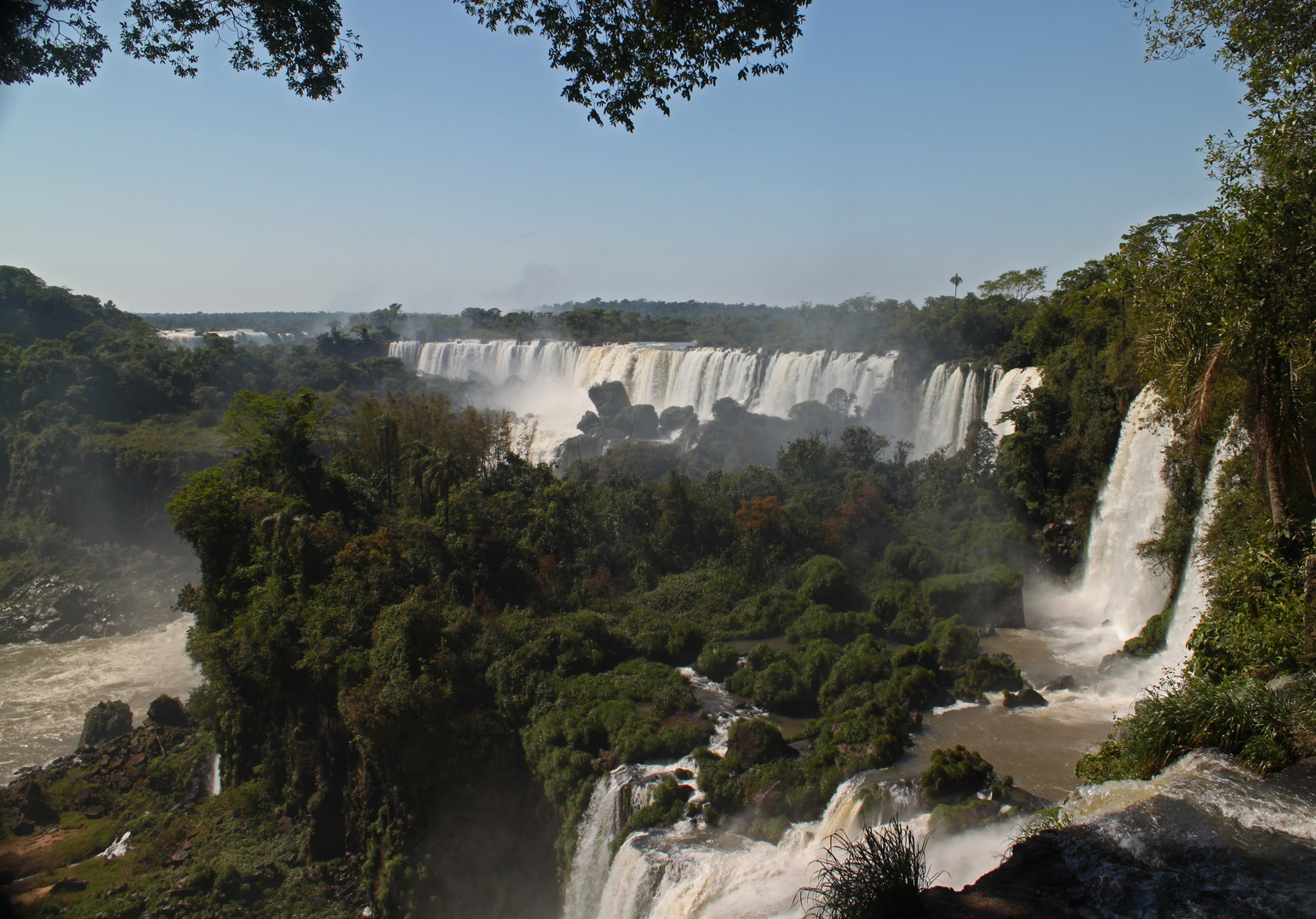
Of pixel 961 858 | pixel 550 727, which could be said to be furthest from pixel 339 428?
pixel 961 858

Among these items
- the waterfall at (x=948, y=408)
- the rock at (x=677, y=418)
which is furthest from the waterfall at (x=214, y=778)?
the rock at (x=677, y=418)

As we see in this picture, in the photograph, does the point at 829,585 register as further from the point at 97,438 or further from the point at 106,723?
the point at 97,438

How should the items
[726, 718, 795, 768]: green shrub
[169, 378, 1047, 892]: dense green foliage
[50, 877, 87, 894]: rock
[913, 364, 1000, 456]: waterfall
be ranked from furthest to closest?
[913, 364, 1000, 456]: waterfall
[50, 877, 87, 894]: rock
[169, 378, 1047, 892]: dense green foliage
[726, 718, 795, 768]: green shrub

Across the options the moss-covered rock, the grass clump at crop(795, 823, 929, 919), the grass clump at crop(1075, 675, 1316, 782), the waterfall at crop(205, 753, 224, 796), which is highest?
the grass clump at crop(1075, 675, 1316, 782)

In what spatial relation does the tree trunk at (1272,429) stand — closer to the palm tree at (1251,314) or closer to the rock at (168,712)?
the palm tree at (1251,314)

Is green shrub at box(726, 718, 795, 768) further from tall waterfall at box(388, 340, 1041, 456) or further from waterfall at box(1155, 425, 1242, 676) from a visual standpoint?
tall waterfall at box(388, 340, 1041, 456)

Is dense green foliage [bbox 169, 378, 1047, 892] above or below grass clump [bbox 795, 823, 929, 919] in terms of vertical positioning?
below

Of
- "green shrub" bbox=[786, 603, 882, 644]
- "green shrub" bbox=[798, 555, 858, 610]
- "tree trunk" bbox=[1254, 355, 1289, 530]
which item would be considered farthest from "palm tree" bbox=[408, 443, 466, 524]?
"tree trunk" bbox=[1254, 355, 1289, 530]
